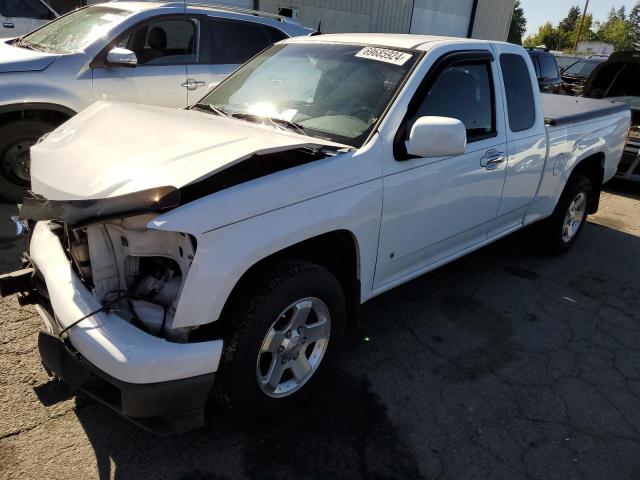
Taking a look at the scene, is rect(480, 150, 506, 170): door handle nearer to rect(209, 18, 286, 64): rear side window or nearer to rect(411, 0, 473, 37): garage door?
rect(209, 18, 286, 64): rear side window

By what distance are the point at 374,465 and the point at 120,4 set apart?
5.57m

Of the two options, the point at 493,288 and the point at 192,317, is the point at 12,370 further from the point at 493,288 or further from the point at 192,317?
the point at 493,288

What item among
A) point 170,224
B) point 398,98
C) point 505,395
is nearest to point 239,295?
point 170,224

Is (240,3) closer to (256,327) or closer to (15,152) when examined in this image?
(15,152)

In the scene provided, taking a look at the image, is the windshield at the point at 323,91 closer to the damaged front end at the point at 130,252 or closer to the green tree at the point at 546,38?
the damaged front end at the point at 130,252

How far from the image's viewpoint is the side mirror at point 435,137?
276 cm

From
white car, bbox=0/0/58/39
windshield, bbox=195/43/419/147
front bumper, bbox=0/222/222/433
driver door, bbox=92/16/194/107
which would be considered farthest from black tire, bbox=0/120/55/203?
white car, bbox=0/0/58/39

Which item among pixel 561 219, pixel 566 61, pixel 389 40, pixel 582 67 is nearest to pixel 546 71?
pixel 582 67

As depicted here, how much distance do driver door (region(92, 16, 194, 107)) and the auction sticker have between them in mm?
3101

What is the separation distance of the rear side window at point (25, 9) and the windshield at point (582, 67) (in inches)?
531

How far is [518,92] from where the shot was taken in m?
4.02

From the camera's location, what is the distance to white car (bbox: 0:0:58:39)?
8492 mm

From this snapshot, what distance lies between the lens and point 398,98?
9.80 feet

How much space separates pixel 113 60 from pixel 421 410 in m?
4.27
